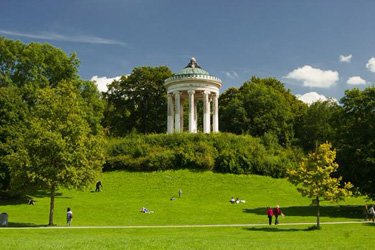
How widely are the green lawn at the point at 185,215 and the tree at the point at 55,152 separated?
9.61 feet

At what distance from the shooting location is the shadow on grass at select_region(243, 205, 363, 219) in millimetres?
36500

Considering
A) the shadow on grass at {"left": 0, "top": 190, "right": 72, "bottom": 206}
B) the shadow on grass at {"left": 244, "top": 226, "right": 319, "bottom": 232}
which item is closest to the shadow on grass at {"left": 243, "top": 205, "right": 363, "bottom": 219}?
the shadow on grass at {"left": 244, "top": 226, "right": 319, "bottom": 232}

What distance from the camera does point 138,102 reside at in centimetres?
8469

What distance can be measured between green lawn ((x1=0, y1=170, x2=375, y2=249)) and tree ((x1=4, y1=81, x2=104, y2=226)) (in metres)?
2.93

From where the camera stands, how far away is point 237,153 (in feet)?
191

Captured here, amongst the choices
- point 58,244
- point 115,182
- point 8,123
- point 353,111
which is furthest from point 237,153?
point 58,244

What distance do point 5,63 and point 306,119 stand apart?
4646 centimetres

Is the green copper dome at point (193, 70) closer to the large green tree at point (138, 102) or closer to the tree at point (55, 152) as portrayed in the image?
the large green tree at point (138, 102)

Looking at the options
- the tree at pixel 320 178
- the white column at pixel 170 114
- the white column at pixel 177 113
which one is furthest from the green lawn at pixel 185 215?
the white column at pixel 170 114

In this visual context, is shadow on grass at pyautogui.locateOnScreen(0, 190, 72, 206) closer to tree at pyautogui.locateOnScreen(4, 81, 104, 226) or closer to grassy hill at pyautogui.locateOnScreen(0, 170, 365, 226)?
grassy hill at pyautogui.locateOnScreen(0, 170, 365, 226)

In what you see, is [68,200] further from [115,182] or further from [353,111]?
[353,111]

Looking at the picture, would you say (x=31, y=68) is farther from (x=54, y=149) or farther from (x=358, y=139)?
(x=358, y=139)

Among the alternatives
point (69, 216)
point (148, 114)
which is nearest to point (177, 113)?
point (148, 114)

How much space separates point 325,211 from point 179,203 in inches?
486
